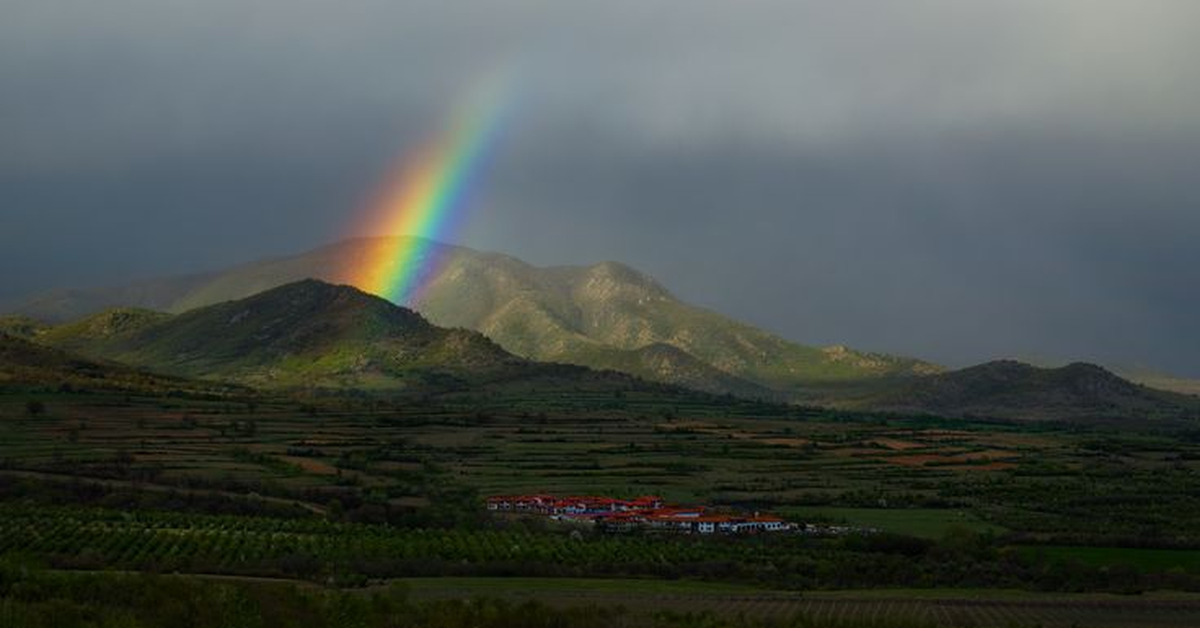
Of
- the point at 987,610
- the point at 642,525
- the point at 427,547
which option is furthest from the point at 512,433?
the point at 987,610

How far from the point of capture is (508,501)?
294 feet

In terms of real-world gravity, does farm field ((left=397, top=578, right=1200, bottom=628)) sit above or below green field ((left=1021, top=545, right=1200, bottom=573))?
below

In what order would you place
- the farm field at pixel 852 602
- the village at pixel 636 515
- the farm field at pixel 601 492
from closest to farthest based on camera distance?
1. the farm field at pixel 852 602
2. the farm field at pixel 601 492
3. the village at pixel 636 515

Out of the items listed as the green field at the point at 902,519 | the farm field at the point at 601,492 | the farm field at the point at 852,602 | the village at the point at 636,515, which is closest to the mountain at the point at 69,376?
the farm field at the point at 601,492

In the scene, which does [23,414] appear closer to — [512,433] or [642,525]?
[512,433]

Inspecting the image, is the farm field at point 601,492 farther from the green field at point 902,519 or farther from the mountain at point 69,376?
the mountain at point 69,376

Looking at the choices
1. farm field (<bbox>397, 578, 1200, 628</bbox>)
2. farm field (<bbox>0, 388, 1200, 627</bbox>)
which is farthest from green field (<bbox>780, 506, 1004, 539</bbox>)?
farm field (<bbox>397, 578, 1200, 628</bbox>)

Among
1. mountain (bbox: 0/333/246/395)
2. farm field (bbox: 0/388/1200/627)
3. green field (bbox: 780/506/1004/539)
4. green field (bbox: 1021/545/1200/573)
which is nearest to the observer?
farm field (bbox: 0/388/1200/627)

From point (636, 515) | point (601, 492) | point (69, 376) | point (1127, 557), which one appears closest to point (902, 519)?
point (1127, 557)

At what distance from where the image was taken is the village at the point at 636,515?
3118 inches

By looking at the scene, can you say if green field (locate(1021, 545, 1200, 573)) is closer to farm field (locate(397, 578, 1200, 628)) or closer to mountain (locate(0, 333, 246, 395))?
farm field (locate(397, 578, 1200, 628))

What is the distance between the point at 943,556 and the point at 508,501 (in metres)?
34.7

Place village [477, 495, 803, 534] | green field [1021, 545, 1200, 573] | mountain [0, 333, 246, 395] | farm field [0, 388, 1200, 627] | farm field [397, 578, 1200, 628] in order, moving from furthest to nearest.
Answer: mountain [0, 333, 246, 395] → village [477, 495, 803, 534] → green field [1021, 545, 1200, 573] → farm field [0, 388, 1200, 627] → farm field [397, 578, 1200, 628]

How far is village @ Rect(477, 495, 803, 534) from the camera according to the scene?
3118 inches
